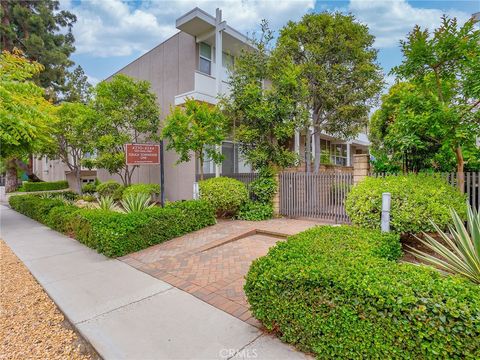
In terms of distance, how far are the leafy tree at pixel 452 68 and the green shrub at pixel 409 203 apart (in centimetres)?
88

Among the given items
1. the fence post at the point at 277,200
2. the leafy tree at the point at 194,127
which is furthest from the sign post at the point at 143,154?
the fence post at the point at 277,200

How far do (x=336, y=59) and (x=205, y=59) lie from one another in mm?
5672

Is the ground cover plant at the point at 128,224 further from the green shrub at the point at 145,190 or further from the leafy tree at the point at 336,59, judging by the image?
the leafy tree at the point at 336,59

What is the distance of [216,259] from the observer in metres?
5.34

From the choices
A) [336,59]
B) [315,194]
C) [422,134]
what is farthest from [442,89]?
[336,59]

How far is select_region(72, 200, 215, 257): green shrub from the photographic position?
5771mm

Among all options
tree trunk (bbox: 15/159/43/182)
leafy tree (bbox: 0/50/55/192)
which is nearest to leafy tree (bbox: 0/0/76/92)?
tree trunk (bbox: 15/159/43/182)

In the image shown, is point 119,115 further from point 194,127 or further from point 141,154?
point 141,154

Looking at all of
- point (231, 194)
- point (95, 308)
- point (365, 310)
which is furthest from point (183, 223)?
point (365, 310)

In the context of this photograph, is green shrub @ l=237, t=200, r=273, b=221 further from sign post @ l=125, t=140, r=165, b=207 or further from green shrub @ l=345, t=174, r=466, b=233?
green shrub @ l=345, t=174, r=466, b=233

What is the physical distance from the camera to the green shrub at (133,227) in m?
5.77

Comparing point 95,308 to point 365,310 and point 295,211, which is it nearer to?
point 365,310

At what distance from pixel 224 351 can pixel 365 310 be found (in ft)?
4.82

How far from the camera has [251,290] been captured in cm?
294
